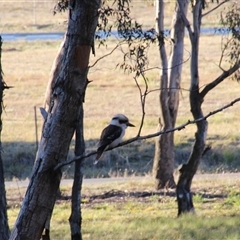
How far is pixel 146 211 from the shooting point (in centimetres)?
1345

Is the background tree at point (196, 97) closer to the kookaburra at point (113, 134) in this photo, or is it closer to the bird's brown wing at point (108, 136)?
the kookaburra at point (113, 134)

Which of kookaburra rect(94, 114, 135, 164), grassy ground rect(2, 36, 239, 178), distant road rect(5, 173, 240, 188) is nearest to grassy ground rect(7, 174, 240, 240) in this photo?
distant road rect(5, 173, 240, 188)

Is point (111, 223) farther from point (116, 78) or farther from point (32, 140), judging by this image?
point (116, 78)

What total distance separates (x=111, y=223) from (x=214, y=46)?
122ft

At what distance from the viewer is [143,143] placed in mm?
20484

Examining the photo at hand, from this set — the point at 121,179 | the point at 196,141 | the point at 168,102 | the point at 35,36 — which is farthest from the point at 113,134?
the point at 35,36

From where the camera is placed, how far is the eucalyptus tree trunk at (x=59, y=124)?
4.32m

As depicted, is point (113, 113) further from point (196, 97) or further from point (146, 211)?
point (196, 97)

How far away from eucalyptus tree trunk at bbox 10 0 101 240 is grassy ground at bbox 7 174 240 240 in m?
5.50

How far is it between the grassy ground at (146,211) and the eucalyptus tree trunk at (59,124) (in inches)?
217

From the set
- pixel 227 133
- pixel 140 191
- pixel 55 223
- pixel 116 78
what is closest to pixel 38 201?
pixel 55 223

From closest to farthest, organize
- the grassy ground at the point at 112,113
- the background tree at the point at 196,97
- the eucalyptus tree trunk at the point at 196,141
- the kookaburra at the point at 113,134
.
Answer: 1. the kookaburra at the point at 113,134
2. the background tree at the point at 196,97
3. the eucalyptus tree trunk at the point at 196,141
4. the grassy ground at the point at 112,113

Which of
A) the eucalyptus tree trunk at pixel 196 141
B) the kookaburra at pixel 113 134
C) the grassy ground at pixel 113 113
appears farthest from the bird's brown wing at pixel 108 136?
the eucalyptus tree trunk at pixel 196 141

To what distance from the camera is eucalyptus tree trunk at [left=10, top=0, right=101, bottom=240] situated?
170 inches
